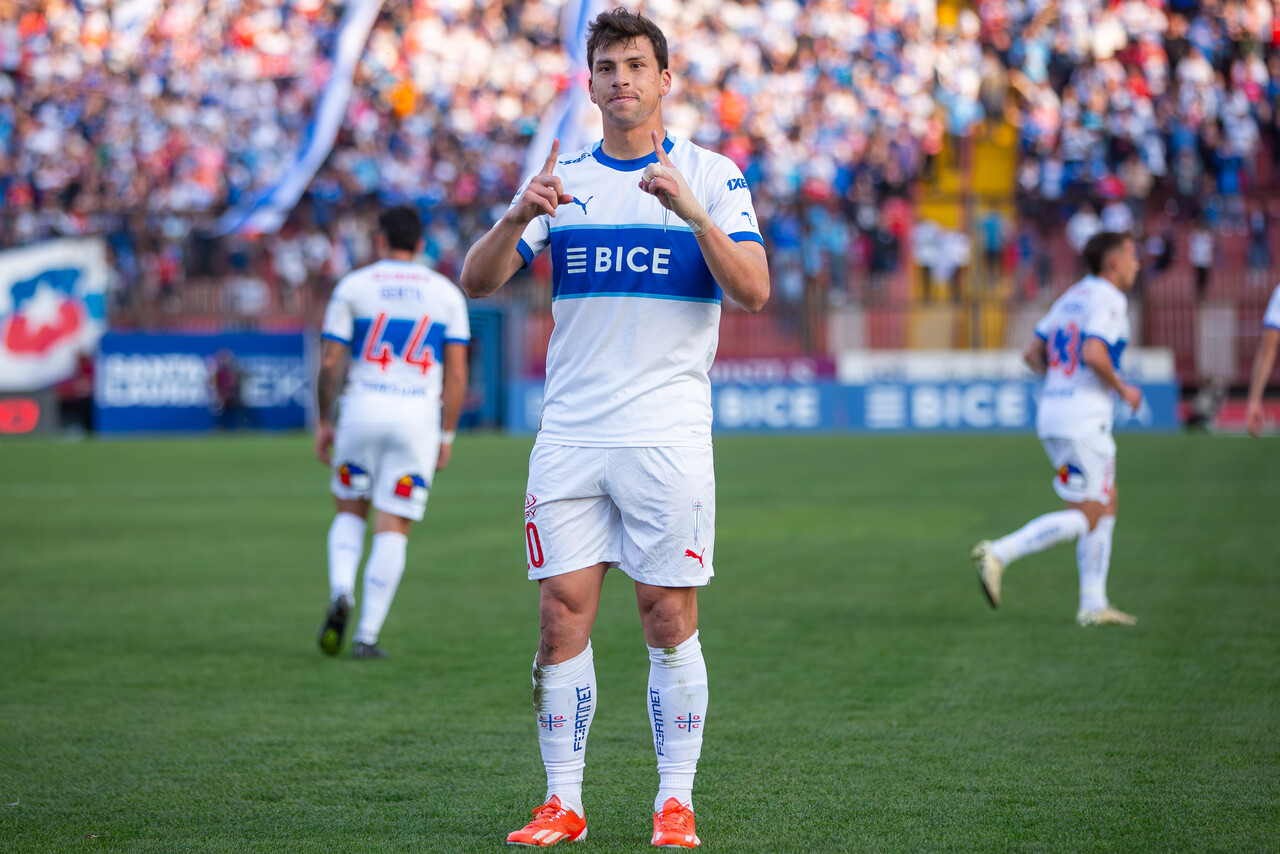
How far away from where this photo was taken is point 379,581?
277 inches

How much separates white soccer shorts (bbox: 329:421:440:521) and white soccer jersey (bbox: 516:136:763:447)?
3160mm

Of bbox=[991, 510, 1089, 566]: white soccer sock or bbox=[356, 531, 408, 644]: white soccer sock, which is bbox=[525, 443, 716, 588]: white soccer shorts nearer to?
bbox=[356, 531, 408, 644]: white soccer sock

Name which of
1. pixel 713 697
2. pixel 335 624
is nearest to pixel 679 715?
pixel 713 697

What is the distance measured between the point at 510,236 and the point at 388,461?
3482 mm

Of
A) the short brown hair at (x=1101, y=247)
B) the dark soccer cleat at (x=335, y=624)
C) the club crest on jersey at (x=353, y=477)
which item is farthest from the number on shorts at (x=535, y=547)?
the short brown hair at (x=1101, y=247)

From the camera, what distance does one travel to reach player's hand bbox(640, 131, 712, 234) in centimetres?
362

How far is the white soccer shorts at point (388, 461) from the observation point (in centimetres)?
711

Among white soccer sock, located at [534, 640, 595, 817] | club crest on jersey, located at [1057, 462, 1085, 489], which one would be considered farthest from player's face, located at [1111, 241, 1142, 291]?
white soccer sock, located at [534, 640, 595, 817]

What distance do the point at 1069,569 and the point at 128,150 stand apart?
26.4m

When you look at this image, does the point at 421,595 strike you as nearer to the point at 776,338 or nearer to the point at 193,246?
the point at 776,338

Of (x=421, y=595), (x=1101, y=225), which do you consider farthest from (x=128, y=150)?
(x=421, y=595)

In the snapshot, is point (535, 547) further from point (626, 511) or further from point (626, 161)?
point (626, 161)

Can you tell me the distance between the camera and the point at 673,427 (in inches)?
158

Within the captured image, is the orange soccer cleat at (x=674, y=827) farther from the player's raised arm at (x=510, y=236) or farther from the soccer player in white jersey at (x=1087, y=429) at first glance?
the soccer player in white jersey at (x=1087, y=429)
